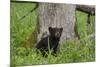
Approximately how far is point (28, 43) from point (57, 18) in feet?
1.27

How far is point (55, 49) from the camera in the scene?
1.94m

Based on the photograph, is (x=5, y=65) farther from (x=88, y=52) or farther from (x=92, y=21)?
(x=92, y=21)

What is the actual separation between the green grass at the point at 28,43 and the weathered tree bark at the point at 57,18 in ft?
0.20

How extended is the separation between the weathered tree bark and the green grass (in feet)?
0.20

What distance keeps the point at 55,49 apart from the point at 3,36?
0.53 meters

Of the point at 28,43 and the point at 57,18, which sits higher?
the point at 57,18

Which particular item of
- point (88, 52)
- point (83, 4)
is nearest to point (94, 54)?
point (88, 52)

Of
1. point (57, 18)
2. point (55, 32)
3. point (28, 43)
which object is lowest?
point (28, 43)

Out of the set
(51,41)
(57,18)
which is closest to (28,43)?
(51,41)

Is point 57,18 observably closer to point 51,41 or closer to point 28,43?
point 51,41

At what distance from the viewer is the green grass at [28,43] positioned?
1.82m

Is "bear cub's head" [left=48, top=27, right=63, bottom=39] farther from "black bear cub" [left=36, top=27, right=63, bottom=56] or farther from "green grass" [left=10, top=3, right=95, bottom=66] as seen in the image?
"green grass" [left=10, top=3, right=95, bottom=66]

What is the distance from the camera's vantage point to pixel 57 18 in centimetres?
195

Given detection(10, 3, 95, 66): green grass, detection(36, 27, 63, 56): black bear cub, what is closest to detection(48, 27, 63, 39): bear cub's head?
detection(36, 27, 63, 56): black bear cub
